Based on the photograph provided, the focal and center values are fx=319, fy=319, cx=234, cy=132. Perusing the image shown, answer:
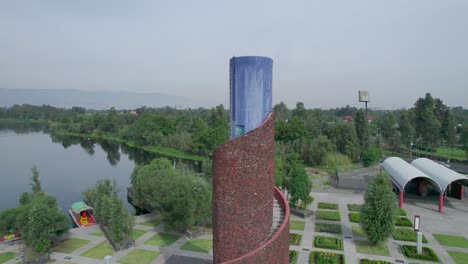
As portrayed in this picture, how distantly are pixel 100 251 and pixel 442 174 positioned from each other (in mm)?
23907

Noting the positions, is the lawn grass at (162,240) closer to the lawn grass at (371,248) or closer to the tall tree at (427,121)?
the lawn grass at (371,248)

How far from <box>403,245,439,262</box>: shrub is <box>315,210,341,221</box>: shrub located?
517 centimetres

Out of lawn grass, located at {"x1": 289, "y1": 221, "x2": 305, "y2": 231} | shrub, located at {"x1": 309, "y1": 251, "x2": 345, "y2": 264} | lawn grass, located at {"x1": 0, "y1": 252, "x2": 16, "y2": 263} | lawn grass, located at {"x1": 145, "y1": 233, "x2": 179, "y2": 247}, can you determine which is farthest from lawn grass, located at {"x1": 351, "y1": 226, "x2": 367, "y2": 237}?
lawn grass, located at {"x1": 0, "y1": 252, "x2": 16, "y2": 263}

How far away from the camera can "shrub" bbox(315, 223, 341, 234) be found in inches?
750

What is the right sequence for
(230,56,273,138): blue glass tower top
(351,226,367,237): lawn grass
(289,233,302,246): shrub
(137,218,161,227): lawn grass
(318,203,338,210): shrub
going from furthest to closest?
(318,203,338,210): shrub → (137,218,161,227): lawn grass → (351,226,367,237): lawn grass → (289,233,302,246): shrub → (230,56,273,138): blue glass tower top

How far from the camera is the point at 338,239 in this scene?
58.4 feet

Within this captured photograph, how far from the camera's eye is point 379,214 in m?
16.6

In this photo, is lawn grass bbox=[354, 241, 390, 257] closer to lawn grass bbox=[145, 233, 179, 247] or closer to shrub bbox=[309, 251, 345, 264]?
shrub bbox=[309, 251, 345, 264]

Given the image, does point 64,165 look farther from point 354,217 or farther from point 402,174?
point 402,174

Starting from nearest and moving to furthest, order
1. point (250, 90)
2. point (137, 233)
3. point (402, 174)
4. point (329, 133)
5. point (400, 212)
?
point (250, 90), point (137, 233), point (400, 212), point (402, 174), point (329, 133)

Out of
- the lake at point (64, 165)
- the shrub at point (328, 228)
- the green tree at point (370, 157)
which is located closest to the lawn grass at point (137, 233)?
the shrub at point (328, 228)

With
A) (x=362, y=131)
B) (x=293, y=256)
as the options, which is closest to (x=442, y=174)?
(x=293, y=256)

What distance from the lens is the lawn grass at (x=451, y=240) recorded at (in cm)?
1712

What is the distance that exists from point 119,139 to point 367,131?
184 feet
